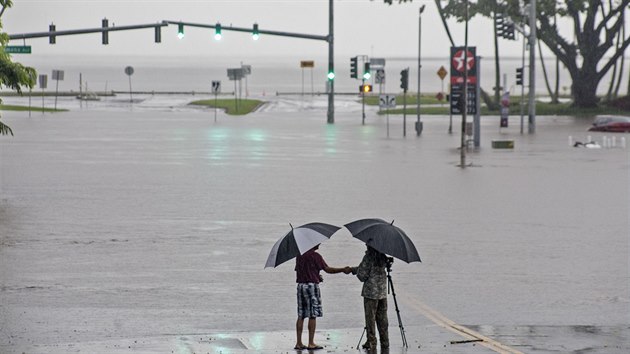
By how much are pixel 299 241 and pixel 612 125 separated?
58.0 metres

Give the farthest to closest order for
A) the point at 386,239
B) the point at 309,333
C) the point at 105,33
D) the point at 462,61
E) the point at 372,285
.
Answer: the point at 105,33 → the point at 462,61 → the point at 309,333 → the point at 372,285 → the point at 386,239

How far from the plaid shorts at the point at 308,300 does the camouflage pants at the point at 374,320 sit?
1.74ft

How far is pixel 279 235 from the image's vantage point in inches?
933

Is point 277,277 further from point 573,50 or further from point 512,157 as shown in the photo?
point 573,50

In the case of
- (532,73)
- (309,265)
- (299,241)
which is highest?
(532,73)

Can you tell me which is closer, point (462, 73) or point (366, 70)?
point (462, 73)

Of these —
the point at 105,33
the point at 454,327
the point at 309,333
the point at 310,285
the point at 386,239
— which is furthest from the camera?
the point at 105,33

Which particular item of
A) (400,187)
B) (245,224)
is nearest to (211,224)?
(245,224)

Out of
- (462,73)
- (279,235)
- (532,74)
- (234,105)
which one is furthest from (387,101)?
(279,235)

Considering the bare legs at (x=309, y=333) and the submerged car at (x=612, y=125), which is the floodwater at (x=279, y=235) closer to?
the bare legs at (x=309, y=333)

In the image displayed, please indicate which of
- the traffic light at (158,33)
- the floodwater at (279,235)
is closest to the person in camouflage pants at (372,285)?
the floodwater at (279,235)

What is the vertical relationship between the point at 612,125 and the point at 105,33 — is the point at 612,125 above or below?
below

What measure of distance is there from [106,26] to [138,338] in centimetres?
4745

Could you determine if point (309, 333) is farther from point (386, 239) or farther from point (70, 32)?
point (70, 32)
